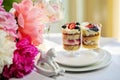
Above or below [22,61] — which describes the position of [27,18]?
above

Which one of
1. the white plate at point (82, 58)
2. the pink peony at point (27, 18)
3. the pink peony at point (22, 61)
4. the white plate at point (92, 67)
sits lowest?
the white plate at point (92, 67)

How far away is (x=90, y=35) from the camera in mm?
1006

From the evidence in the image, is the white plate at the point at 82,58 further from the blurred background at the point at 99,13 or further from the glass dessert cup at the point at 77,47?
the blurred background at the point at 99,13

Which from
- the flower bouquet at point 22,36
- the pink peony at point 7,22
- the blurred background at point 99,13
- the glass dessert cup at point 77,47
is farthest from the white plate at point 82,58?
the blurred background at point 99,13

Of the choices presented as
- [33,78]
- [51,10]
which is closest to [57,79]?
[33,78]

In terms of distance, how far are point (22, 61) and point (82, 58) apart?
29 cm

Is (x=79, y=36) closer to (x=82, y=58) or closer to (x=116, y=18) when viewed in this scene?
(x=82, y=58)

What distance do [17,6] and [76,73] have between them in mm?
322

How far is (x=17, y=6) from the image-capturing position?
0.83 meters

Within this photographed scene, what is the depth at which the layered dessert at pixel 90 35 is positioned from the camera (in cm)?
101

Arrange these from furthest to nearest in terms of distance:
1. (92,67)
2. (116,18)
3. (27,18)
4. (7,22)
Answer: (116,18) → (92,67) → (27,18) → (7,22)

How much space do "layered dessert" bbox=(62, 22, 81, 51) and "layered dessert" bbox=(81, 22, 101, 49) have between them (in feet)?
0.10

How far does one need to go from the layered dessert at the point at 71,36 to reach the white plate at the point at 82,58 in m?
0.04

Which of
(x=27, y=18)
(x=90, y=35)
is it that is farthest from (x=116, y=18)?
(x=27, y=18)
